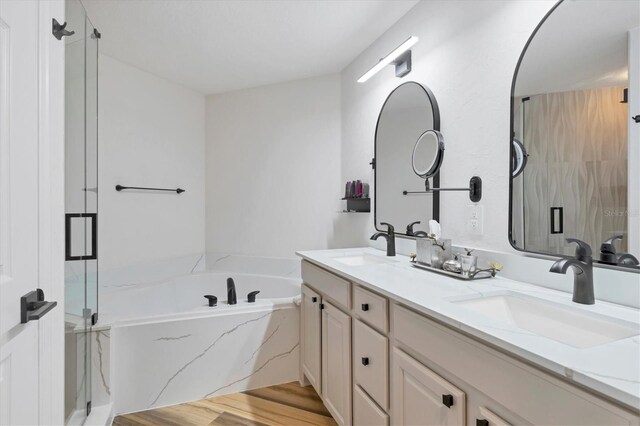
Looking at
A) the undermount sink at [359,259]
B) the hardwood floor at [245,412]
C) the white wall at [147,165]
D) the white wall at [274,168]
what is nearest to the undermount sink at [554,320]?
the undermount sink at [359,259]

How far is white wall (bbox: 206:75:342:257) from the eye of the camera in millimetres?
3025

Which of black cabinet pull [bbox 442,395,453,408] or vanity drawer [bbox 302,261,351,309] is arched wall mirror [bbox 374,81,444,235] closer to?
vanity drawer [bbox 302,261,351,309]

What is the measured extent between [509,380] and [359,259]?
1.43m

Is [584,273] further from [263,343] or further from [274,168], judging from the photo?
[274,168]

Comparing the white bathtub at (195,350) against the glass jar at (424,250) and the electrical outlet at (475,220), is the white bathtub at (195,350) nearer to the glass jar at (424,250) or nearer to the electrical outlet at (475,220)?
the glass jar at (424,250)

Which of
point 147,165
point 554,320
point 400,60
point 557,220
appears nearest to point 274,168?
point 147,165

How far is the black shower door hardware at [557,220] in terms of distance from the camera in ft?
3.87

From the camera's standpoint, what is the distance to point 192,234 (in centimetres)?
327

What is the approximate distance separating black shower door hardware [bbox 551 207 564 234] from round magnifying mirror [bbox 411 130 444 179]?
2.21 feet

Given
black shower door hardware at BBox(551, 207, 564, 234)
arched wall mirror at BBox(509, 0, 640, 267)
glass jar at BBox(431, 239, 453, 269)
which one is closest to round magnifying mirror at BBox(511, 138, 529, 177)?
arched wall mirror at BBox(509, 0, 640, 267)

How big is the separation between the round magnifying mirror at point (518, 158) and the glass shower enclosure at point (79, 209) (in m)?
1.76

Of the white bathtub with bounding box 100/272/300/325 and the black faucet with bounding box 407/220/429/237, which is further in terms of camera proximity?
the white bathtub with bounding box 100/272/300/325

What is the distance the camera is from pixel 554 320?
102 centimetres
